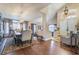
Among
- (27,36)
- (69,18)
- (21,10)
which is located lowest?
(27,36)

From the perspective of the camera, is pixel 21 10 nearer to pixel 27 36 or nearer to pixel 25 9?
pixel 25 9

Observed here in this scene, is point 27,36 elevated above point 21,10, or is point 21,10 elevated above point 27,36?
point 21,10

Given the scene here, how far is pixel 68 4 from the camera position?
233 cm

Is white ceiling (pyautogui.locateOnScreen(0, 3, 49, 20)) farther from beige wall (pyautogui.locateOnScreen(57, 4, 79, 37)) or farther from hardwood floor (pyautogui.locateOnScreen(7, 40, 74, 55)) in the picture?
hardwood floor (pyautogui.locateOnScreen(7, 40, 74, 55))

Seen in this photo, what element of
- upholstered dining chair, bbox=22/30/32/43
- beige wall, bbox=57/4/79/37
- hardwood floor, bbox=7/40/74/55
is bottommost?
hardwood floor, bbox=7/40/74/55

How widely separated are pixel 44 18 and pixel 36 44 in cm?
54

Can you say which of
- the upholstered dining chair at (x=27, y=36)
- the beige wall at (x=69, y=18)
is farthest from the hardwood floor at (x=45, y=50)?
the beige wall at (x=69, y=18)

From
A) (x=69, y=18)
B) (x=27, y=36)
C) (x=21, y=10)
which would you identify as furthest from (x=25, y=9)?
(x=69, y=18)


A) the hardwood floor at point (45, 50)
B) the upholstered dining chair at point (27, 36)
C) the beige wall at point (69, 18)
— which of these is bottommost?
the hardwood floor at point (45, 50)

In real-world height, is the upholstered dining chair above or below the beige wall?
below

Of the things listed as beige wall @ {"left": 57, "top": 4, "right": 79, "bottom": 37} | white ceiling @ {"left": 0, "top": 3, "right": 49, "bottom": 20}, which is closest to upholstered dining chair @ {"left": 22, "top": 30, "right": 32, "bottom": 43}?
white ceiling @ {"left": 0, "top": 3, "right": 49, "bottom": 20}

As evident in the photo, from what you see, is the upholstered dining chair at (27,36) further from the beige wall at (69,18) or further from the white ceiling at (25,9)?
the beige wall at (69,18)

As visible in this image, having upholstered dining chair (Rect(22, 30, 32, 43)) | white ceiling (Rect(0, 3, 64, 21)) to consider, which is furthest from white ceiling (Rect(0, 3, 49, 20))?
upholstered dining chair (Rect(22, 30, 32, 43))
